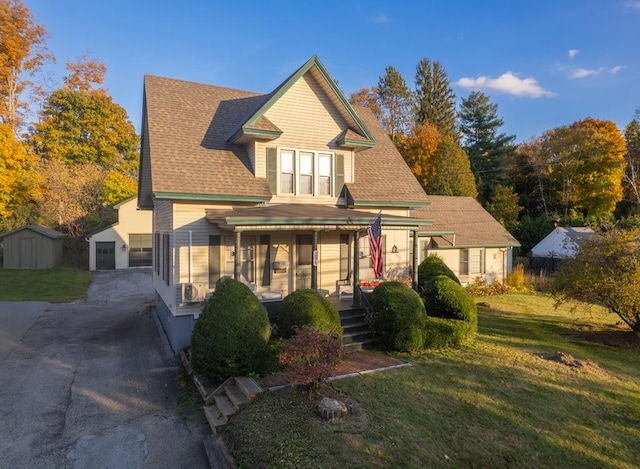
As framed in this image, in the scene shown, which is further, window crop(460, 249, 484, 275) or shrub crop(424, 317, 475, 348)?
window crop(460, 249, 484, 275)

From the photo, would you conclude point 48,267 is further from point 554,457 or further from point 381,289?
point 554,457

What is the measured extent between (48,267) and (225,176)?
80.3 ft

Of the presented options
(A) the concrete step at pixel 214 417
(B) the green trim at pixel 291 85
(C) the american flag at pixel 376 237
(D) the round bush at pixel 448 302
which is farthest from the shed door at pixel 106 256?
(D) the round bush at pixel 448 302

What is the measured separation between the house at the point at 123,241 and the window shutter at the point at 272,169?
20103mm

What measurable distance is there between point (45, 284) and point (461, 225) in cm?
2488

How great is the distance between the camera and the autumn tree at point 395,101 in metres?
43.1

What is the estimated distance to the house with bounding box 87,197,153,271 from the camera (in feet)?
94.7

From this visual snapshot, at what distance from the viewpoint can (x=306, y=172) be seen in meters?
13.7

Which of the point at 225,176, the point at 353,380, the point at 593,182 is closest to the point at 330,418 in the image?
the point at 353,380

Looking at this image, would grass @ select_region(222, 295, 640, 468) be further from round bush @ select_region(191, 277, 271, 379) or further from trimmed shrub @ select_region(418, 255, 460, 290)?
trimmed shrub @ select_region(418, 255, 460, 290)

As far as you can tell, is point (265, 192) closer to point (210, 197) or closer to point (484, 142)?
point (210, 197)

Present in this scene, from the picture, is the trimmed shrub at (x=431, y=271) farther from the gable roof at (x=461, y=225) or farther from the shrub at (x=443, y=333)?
the gable roof at (x=461, y=225)

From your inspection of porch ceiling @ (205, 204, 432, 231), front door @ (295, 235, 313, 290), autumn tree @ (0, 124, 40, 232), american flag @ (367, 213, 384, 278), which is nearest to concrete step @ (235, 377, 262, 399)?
porch ceiling @ (205, 204, 432, 231)

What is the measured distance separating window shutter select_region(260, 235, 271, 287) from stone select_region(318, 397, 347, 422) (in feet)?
21.7
